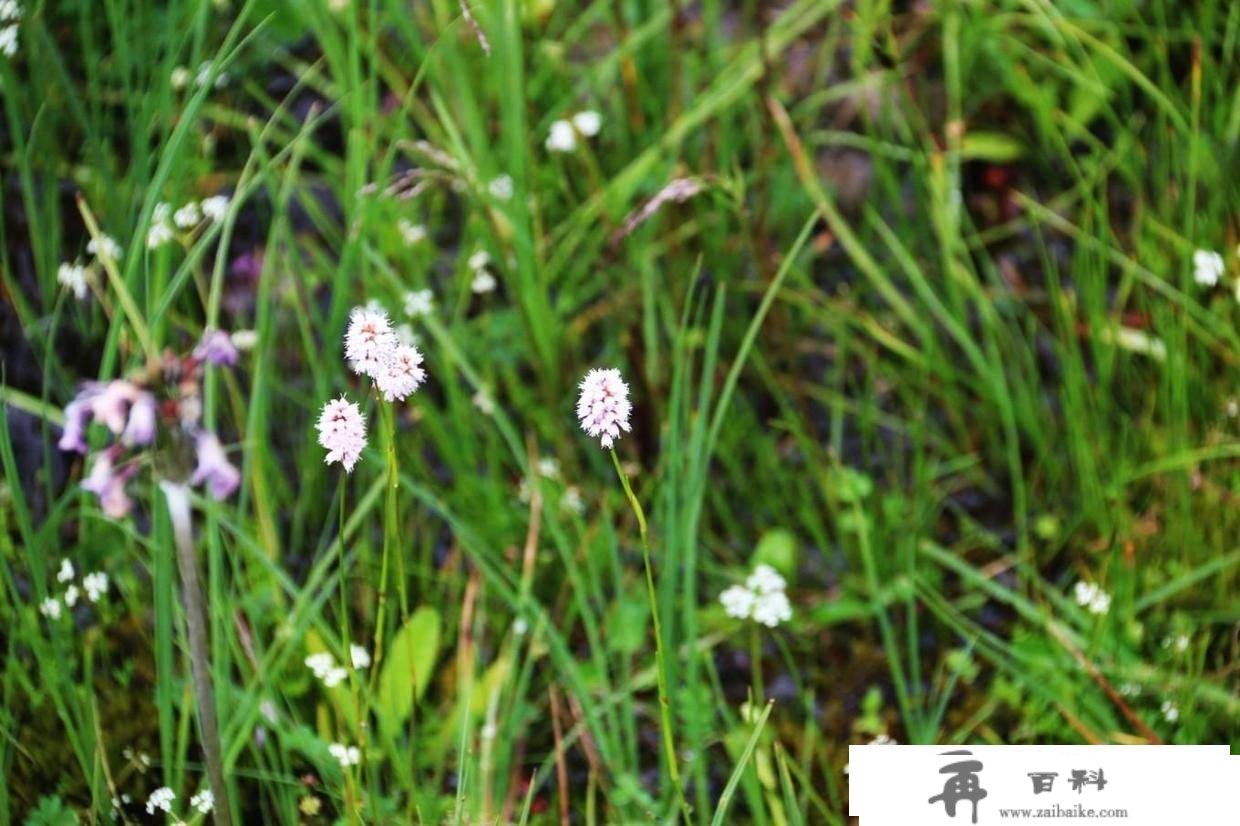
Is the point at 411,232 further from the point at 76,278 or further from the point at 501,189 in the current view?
the point at 76,278

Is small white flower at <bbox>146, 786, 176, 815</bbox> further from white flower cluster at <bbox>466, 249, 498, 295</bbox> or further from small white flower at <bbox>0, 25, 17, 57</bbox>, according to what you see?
small white flower at <bbox>0, 25, 17, 57</bbox>

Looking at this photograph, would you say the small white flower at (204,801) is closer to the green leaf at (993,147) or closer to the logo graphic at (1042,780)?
the logo graphic at (1042,780)

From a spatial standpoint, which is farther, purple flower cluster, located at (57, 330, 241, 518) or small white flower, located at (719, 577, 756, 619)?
small white flower, located at (719, 577, 756, 619)

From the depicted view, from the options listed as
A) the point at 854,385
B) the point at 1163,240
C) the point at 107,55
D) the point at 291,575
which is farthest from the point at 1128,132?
the point at 107,55

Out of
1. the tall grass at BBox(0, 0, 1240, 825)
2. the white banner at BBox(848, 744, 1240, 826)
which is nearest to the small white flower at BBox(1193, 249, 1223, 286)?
the tall grass at BBox(0, 0, 1240, 825)

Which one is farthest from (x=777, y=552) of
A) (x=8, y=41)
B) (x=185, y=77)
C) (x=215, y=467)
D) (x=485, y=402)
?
(x=8, y=41)

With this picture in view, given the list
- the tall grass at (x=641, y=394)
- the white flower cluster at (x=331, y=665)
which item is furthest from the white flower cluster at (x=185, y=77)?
the white flower cluster at (x=331, y=665)
